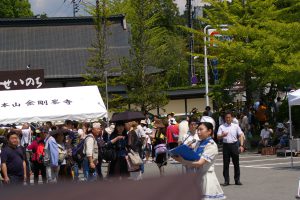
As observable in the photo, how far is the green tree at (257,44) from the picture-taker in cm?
2284

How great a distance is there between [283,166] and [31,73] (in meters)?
11.0

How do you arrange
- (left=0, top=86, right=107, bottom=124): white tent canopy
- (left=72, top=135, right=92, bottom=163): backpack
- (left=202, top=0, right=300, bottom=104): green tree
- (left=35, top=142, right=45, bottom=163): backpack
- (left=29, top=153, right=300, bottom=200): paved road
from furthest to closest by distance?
1. (left=202, top=0, right=300, bottom=104): green tree
2. (left=0, top=86, right=107, bottom=124): white tent canopy
3. (left=35, top=142, right=45, bottom=163): backpack
4. (left=72, top=135, right=92, bottom=163): backpack
5. (left=29, top=153, right=300, bottom=200): paved road

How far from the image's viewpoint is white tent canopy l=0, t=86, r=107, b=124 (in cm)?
2205

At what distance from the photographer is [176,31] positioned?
2997 inches

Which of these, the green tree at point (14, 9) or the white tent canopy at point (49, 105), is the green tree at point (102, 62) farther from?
the green tree at point (14, 9)

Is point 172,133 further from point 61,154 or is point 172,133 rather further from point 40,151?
point 61,154

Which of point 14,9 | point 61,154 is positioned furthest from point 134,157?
point 14,9

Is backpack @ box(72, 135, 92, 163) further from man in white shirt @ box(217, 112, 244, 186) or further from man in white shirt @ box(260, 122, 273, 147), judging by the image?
man in white shirt @ box(260, 122, 273, 147)

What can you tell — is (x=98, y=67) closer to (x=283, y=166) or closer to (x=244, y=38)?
(x=244, y=38)

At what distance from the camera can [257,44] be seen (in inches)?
946

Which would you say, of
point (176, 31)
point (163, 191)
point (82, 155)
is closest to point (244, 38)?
point (82, 155)

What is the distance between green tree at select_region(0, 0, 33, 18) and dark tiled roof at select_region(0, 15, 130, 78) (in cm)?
1655

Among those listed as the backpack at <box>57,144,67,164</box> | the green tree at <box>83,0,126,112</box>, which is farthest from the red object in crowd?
the green tree at <box>83,0,126,112</box>

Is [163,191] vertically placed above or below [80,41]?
below
